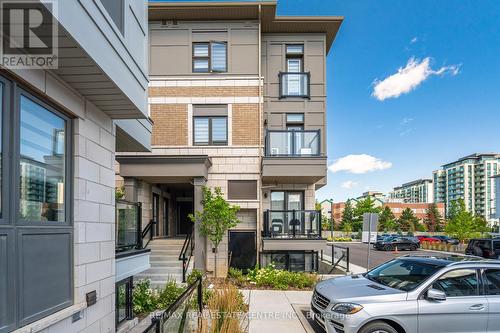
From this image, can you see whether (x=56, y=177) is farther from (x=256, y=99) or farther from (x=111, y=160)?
(x=256, y=99)

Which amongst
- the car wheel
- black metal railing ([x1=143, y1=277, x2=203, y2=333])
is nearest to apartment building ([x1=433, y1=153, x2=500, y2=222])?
the car wheel

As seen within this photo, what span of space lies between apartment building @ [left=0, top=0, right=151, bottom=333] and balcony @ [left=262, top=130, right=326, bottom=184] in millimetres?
7401

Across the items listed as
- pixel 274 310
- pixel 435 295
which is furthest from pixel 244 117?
pixel 435 295

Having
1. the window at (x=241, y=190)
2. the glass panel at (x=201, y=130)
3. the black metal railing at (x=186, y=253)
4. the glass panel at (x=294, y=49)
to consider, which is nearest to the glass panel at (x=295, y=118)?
the glass panel at (x=294, y=49)

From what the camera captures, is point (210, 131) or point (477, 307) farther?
point (210, 131)

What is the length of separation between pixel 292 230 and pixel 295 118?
4.75 metres

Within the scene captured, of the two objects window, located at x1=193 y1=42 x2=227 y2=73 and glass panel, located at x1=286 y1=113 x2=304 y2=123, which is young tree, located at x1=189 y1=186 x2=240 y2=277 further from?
window, located at x1=193 y1=42 x2=227 y2=73

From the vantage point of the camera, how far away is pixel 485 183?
390 ft

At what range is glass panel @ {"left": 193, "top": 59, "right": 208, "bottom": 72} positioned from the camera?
1383 centimetres

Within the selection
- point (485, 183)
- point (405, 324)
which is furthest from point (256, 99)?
point (485, 183)

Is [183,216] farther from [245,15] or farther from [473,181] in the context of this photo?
[473,181]

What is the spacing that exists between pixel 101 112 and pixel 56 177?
146 centimetres

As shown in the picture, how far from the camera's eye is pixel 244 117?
1349cm

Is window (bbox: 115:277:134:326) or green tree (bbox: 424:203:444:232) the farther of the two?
green tree (bbox: 424:203:444:232)
